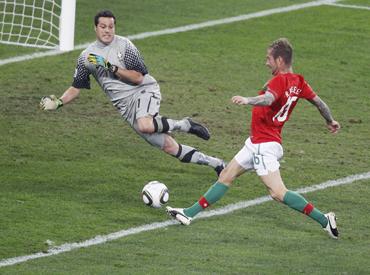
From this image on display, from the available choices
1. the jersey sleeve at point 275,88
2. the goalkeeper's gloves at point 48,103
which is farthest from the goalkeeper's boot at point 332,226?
the goalkeeper's gloves at point 48,103

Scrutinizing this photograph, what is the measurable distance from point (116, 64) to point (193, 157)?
1342 mm

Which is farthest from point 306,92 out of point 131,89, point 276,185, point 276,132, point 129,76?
point 131,89

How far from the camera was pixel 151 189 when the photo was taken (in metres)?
14.0

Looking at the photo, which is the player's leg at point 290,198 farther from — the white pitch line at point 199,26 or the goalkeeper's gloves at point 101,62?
the white pitch line at point 199,26

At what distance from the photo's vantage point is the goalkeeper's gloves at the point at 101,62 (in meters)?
14.3

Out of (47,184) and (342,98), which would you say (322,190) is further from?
(342,98)

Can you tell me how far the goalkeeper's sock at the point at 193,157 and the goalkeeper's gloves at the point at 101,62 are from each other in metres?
1.22

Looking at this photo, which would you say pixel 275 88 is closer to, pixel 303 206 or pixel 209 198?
pixel 303 206

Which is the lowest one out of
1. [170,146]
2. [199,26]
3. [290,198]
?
[199,26]

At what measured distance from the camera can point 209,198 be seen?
1341 cm

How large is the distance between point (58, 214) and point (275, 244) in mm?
2333

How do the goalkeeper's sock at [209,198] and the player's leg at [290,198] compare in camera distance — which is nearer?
the player's leg at [290,198]

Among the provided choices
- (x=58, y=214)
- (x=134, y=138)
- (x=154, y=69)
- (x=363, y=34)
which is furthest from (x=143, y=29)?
(x=58, y=214)

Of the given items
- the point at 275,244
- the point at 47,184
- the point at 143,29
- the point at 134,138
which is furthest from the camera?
the point at 143,29
